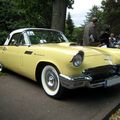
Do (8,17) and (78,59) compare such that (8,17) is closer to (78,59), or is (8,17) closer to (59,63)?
(59,63)

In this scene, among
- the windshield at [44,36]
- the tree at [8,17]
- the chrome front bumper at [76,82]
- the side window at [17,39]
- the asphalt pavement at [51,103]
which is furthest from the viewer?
the tree at [8,17]

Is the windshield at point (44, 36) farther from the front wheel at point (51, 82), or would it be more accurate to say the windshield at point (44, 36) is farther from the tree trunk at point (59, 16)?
the tree trunk at point (59, 16)

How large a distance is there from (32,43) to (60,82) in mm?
1726

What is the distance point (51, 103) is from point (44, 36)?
7.32 feet

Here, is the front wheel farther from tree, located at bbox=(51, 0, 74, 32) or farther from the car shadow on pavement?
tree, located at bbox=(51, 0, 74, 32)

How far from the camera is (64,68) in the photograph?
5566mm

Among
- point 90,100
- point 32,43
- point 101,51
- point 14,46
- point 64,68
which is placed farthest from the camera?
point 14,46

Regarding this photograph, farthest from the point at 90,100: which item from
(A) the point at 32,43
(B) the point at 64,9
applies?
(B) the point at 64,9

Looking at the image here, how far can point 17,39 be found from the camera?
7.69 meters

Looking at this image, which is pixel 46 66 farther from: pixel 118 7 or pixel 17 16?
pixel 118 7

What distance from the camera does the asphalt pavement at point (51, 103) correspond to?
16.6 feet

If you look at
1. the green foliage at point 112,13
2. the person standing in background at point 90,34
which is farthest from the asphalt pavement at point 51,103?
the green foliage at point 112,13

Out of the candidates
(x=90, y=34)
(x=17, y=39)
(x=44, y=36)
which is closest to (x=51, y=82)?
(x=44, y=36)

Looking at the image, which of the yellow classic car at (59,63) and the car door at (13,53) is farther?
the car door at (13,53)
